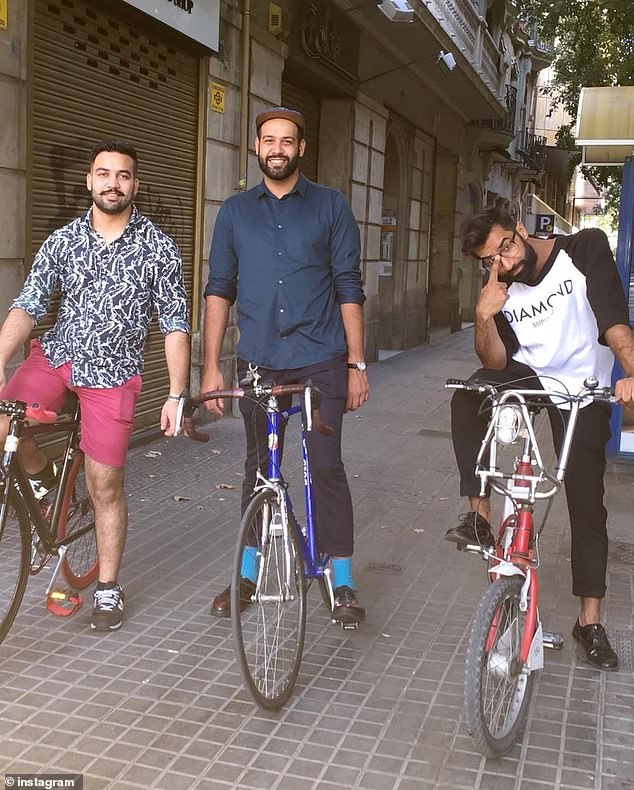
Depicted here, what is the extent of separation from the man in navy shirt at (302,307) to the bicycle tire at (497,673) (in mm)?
1054

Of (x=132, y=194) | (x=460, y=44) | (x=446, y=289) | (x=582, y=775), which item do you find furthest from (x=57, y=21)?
(x=446, y=289)

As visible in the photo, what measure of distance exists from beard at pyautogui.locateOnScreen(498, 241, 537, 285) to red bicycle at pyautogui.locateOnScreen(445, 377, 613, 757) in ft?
1.36

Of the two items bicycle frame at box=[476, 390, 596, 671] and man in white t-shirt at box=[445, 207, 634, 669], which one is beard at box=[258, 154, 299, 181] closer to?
man in white t-shirt at box=[445, 207, 634, 669]

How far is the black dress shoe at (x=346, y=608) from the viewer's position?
425 centimetres

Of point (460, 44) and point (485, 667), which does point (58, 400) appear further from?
point (460, 44)

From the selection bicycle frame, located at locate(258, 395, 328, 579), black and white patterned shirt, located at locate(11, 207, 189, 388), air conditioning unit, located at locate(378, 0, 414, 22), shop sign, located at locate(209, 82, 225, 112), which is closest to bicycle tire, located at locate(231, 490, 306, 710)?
bicycle frame, located at locate(258, 395, 328, 579)

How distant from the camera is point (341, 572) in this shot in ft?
14.1

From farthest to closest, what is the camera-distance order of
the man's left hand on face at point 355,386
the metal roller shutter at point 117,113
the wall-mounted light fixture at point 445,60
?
the wall-mounted light fixture at point 445,60 → the metal roller shutter at point 117,113 → the man's left hand on face at point 355,386

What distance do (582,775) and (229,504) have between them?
3456 millimetres

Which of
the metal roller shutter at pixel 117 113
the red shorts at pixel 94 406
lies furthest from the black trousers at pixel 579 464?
the metal roller shutter at pixel 117 113

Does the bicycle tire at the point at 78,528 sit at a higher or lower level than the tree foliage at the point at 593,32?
lower

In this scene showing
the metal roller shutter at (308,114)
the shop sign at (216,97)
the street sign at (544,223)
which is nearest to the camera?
the shop sign at (216,97)

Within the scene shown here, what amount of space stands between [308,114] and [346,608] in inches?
365

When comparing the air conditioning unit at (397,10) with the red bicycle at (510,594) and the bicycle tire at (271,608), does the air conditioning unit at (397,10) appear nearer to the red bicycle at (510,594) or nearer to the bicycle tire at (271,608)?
the red bicycle at (510,594)
